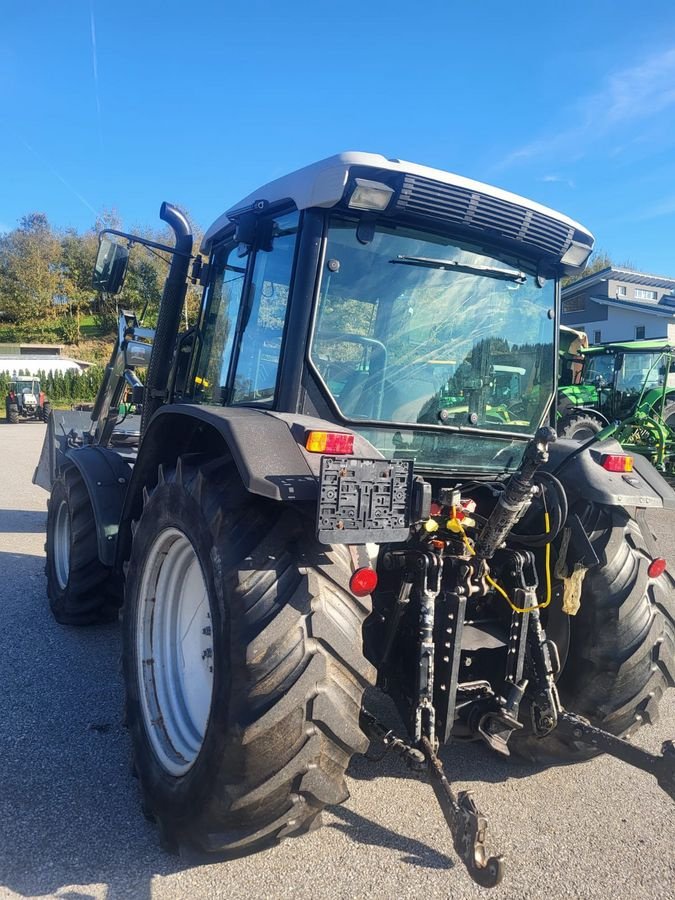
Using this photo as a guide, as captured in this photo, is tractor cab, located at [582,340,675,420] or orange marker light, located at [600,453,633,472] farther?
tractor cab, located at [582,340,675,420]

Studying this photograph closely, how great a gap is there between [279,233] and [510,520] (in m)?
1.52

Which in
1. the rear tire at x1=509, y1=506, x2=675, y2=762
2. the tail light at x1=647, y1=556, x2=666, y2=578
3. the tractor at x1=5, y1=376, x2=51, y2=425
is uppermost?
the tail light at x1=647, y1=556, x2=666, y2=578

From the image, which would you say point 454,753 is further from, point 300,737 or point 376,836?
point 300,737

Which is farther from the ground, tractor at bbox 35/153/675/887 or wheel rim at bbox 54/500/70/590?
tractor at bbox 35/153/675/887

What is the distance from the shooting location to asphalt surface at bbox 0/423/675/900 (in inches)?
88.8

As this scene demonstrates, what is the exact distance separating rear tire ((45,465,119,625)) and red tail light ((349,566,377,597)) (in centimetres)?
258

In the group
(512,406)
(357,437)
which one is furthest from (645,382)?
(357,437)

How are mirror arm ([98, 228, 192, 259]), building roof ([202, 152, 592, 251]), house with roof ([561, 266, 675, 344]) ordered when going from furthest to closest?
1. house with roof ([561, 266, 675, 344])
2. mirror arm ([98, 228, 192, 259])
3. building roof ([202, 152, 592, 251])

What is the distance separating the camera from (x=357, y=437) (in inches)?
92.4

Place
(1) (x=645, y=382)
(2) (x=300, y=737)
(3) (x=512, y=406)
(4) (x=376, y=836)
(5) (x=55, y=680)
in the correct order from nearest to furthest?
(2) (x=300, y=737) < (4) (x=376, y=836) < (3) (x=512, y=406) < (5) (x=55, y=680) < (1) (x=645, y=382)

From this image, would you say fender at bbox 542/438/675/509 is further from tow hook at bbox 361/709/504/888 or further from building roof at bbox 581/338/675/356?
building roof at bbox 581/338/675/356

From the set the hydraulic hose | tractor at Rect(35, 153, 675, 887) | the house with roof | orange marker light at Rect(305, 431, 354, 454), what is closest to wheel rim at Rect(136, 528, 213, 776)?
tractor at Rect(35, 153, 675, 887)

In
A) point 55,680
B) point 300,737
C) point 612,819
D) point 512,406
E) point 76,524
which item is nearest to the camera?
point 300,737

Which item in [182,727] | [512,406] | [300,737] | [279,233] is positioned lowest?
[182,727]
